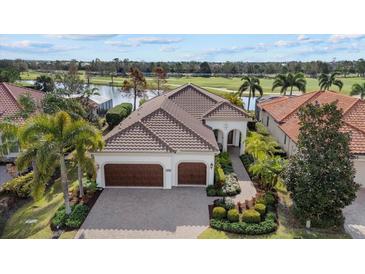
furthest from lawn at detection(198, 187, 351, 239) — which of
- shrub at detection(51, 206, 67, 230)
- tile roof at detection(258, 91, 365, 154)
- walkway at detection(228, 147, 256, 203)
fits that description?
shrub at detection(51, 206, 67, 230)

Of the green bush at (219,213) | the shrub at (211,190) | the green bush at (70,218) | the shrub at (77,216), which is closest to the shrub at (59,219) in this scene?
the green bush at (70,218)

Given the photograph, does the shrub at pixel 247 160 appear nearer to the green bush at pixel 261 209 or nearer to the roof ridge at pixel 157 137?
the green bush at pixel 261 209

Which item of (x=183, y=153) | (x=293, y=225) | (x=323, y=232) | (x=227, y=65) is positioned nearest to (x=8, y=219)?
(x=183, y=153)

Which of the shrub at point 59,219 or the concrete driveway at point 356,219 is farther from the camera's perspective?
the shrub at point 59,219

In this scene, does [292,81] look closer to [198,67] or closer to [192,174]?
[192,174]

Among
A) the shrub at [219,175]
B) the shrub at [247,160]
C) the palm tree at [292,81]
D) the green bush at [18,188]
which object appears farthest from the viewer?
the palm tree at [292,81]

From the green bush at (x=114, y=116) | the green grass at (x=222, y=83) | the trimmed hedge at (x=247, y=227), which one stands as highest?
the green bush at (x=114, y=116)

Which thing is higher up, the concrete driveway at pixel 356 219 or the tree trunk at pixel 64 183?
the tree trunk at pixel 64 183

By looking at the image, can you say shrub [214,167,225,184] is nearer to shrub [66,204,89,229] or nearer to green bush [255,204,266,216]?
green bush [255,204,266,216]
